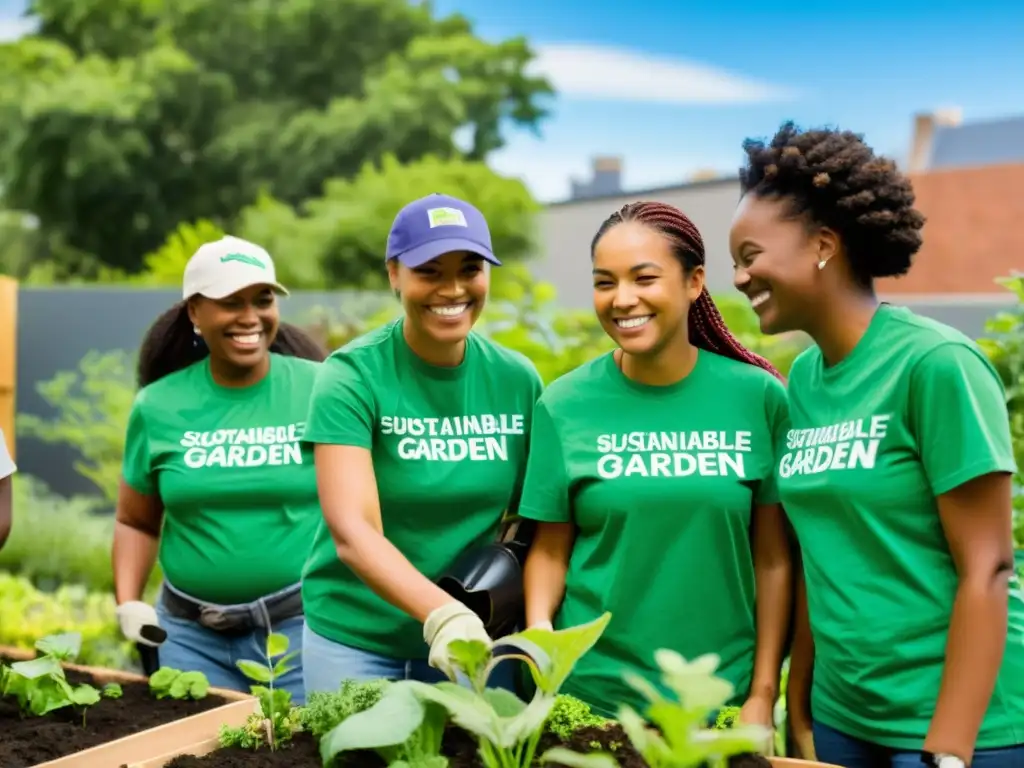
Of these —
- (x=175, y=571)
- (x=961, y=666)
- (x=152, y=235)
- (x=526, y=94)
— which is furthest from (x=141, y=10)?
(x=961, y=666)

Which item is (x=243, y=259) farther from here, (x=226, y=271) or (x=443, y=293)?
(x=443, y=293)

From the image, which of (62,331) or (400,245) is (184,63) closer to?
(62,331)

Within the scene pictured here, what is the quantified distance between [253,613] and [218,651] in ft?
0.49

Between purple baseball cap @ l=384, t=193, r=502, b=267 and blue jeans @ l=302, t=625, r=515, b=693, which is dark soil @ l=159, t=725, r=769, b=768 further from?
purple baseball cap @ l=384, t=193, r=502, b=267

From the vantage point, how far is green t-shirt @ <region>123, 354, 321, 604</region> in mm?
2832

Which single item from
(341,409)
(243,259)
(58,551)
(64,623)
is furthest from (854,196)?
(58,551)

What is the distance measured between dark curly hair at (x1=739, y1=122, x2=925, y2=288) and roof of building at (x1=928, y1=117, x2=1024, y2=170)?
25.4 meters

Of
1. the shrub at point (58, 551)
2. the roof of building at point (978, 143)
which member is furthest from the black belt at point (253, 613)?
the roof of building at point (978, 143)

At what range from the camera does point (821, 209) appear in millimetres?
1922

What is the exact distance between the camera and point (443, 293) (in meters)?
2.26

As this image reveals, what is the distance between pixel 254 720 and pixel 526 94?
22734 mm

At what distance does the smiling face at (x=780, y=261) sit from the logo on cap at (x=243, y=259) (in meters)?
1.34

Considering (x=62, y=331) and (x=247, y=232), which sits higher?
(x=247, y=232)

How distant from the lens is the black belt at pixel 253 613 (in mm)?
2838
